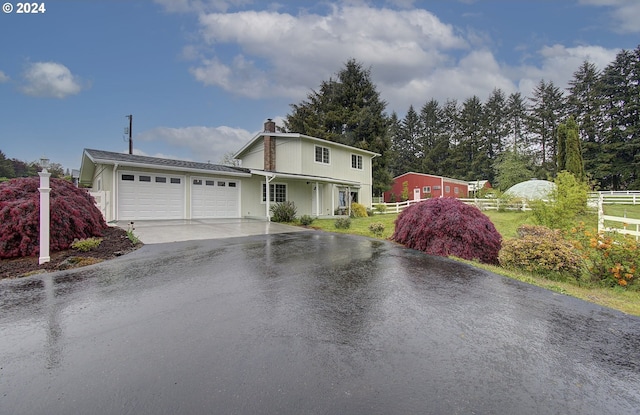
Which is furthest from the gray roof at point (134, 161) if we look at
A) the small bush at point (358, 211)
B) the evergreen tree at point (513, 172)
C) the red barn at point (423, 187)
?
the evergreen tree at point (513, 172)

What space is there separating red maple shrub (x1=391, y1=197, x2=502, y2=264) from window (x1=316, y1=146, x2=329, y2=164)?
1173 centimetres

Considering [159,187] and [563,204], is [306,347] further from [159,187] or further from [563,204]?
[159,187]

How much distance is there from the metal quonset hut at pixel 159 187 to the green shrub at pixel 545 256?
44.7ft

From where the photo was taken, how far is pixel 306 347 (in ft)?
9.16

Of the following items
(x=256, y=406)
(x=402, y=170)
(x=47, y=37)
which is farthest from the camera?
(x=402, y=170)

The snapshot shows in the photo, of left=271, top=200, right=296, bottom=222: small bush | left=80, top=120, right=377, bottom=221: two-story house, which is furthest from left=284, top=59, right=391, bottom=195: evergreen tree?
left=271, top=200, right=296, bottom=222: small bush

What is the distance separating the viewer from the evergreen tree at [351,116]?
1256 inches

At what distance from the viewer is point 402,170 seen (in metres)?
53.3

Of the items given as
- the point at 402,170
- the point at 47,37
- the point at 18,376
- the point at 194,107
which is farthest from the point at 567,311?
the point at 402,170

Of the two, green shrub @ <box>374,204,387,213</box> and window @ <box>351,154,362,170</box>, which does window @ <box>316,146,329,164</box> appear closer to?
window @ <box>351,154,362,170</box>

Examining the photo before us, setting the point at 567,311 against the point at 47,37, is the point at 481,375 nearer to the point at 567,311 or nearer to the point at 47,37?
the point at 567,311

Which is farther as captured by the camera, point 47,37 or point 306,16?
point 306,16

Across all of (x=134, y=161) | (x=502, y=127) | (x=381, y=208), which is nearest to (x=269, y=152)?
(x=134, y=161)

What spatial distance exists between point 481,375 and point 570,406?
568 millimetres
